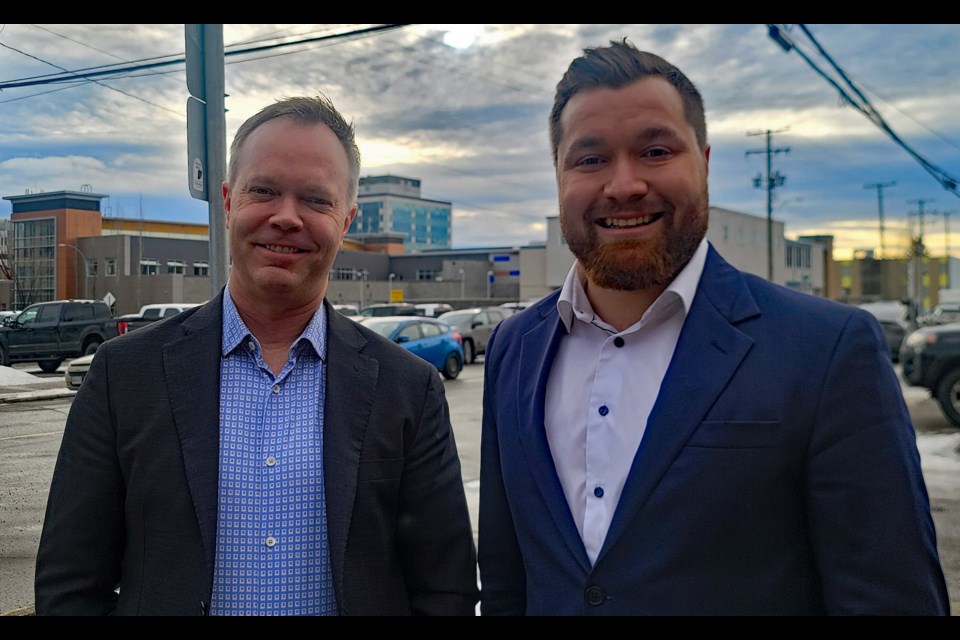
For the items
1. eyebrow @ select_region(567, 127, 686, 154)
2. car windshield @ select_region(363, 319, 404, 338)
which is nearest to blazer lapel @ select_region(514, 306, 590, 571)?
eyebrow @ select_region(567, 127, 686, 154)

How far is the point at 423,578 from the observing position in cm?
187

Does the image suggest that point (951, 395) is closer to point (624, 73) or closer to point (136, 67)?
point (624, 73)

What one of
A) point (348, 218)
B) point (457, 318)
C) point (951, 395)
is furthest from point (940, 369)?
point (457, 318)

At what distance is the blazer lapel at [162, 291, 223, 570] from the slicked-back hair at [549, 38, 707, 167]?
38.5 inches

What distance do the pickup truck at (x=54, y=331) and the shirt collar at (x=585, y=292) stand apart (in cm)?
142

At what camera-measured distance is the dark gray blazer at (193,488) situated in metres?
1.66

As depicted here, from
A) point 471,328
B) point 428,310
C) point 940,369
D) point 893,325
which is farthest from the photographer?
point 428,310

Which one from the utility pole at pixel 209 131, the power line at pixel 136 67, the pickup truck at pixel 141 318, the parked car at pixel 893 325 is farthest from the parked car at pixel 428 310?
the pickup truck at pixel 141 318

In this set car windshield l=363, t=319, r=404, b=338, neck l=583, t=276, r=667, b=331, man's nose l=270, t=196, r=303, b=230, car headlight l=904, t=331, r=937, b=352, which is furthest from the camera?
car windshield l=363, t=319, r=404, b=338

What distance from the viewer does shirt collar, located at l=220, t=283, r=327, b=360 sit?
5.96 feet

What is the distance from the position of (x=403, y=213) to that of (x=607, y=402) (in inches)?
94.5

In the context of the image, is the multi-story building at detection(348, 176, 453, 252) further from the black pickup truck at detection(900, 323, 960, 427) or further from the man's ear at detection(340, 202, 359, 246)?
the black pickup truck at detection(900, 323, 960, 427)

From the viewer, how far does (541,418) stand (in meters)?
1.64
